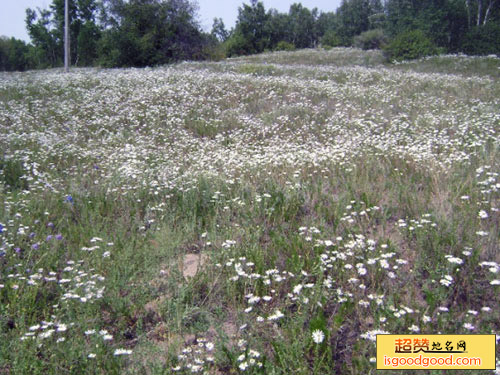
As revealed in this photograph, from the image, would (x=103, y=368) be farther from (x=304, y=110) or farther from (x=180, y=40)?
(x=180, y=40)

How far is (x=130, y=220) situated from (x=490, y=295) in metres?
3.86

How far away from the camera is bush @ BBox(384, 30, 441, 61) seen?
29.1 metres

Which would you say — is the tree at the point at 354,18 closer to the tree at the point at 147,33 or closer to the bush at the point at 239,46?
the bush at the point at 239,46

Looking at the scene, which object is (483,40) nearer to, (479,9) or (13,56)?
(479,9)

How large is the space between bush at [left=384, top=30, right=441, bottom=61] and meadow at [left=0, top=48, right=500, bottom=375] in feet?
73.2

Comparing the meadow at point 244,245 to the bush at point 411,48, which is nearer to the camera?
the meadow at point 244,245

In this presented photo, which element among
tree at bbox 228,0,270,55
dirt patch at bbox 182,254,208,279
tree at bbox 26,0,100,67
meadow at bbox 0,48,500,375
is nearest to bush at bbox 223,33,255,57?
tree at bbox 228,0,270,55

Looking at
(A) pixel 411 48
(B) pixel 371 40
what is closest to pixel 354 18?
(B) pixel 371 40

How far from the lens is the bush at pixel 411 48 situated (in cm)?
2908

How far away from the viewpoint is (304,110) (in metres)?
10.7

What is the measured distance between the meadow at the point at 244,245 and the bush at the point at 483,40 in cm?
2868

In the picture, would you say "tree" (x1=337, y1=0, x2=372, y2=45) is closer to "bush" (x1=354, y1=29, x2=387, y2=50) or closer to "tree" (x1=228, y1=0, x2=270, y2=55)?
"tree" (x1=228, y1=0, x2=270, y2=55)

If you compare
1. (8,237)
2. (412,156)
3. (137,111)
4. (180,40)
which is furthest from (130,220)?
(180,40)

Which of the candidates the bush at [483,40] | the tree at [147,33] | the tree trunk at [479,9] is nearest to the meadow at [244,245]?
the tree at [147,33]
